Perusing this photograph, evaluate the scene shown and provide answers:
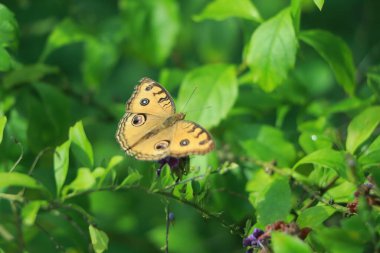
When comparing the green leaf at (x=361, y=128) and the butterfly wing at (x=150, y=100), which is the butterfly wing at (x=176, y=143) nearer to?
the butterfly wing at (x=150, y=100)

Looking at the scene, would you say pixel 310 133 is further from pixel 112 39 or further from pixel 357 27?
pixel 357 27

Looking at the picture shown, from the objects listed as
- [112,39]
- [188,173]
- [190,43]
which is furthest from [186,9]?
[188,173]

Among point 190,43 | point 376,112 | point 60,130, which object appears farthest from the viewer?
point 190,43

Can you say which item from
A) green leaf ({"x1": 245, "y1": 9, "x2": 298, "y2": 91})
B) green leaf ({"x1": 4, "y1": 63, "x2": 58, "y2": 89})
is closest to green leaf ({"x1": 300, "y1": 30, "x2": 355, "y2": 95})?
green leaf ({"x1": 245, "y1": 9, "x2": 298, "y2": 91})

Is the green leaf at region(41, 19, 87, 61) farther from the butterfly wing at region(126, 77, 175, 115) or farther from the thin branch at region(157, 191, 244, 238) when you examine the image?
the thin branch at region(157, 191, 244, 238)

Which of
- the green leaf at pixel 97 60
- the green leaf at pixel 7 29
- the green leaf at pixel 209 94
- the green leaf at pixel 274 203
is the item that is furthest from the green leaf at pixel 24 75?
the green leaf at pixel 274 203

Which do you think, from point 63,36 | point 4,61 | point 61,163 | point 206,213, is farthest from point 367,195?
point 63,36
